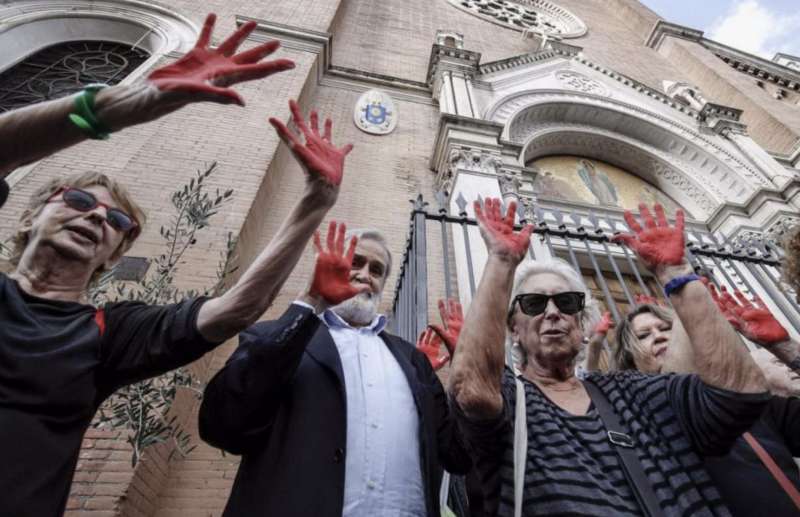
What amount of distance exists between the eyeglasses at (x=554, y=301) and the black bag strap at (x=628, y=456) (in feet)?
1.09

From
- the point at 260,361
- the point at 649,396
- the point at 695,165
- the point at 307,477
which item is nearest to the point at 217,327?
the point at 260,361

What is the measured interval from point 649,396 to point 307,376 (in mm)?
1300

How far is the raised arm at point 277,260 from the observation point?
4.34 feet

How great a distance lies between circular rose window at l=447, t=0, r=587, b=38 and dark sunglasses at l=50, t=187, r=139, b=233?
14042mm

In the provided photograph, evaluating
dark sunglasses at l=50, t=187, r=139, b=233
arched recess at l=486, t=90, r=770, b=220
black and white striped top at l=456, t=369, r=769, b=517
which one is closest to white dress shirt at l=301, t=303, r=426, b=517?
black and white striped top at l=456, t=369, r=769, b=517

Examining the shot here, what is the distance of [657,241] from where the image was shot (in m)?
1.57

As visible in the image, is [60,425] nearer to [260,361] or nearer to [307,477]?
[260,361]

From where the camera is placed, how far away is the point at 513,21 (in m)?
13.5

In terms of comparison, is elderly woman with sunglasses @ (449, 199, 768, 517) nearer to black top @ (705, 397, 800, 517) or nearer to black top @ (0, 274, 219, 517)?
black top @ (705, 397, 800, 517)

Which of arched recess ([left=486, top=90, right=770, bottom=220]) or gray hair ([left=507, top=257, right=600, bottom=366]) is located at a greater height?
arched recess ([left=486, top=90, right=770, bottom=220])

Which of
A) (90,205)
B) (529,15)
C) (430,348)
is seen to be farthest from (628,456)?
(529,15)

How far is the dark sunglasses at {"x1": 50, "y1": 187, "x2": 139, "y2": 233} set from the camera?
152 cm

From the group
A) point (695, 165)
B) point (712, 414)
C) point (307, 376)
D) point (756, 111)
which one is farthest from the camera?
point (756, 111)

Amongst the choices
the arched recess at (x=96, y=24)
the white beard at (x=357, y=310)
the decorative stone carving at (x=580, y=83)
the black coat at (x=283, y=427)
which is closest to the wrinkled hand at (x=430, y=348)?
the white beard at (x=357, y=310)
